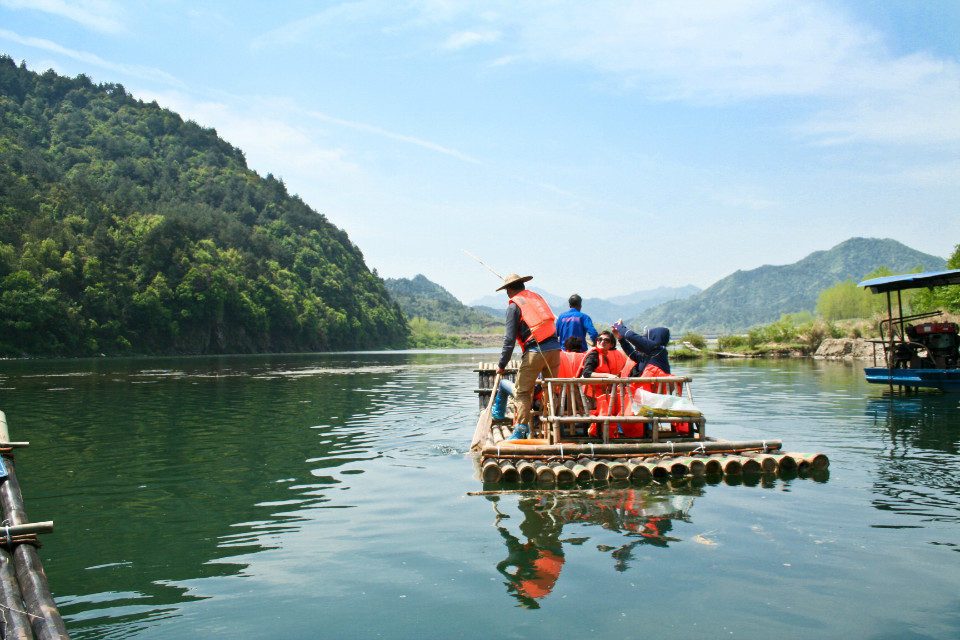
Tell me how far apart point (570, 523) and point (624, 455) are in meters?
3.07

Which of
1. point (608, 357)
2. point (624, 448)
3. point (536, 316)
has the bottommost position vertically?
point (624, 448)

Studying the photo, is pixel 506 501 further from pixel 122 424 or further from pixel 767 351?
pixel 767 351

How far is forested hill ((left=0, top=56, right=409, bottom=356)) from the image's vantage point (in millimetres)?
82562

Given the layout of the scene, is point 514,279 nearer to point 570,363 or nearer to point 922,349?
point 570,363

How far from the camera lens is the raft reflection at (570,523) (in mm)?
6520

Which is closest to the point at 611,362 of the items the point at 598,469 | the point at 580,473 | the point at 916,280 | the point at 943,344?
the point at 598,469

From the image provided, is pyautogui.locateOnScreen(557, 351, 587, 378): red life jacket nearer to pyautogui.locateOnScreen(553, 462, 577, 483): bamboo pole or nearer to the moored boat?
pyautogui.locateOnScreen(553, 462, 577, 483): bamboo pole

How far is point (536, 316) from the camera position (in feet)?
36.5

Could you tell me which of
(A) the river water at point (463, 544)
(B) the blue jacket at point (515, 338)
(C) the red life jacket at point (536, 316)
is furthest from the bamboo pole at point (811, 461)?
(C) the red life jacket at point (536, 316)

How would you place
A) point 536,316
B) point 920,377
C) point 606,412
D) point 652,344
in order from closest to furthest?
point 536,316 → point 606,412 → point 652,344 → point 920,377

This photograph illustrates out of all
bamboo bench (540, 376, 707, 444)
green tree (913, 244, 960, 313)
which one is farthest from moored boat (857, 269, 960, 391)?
green tree (913, 244, 960, 313)

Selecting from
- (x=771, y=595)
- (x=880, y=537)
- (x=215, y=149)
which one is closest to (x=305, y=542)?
(x=771, y=595)

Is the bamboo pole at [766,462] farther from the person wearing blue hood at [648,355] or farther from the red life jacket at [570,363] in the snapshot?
the red life jacket at [570,363]

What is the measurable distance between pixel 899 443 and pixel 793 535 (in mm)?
8433
